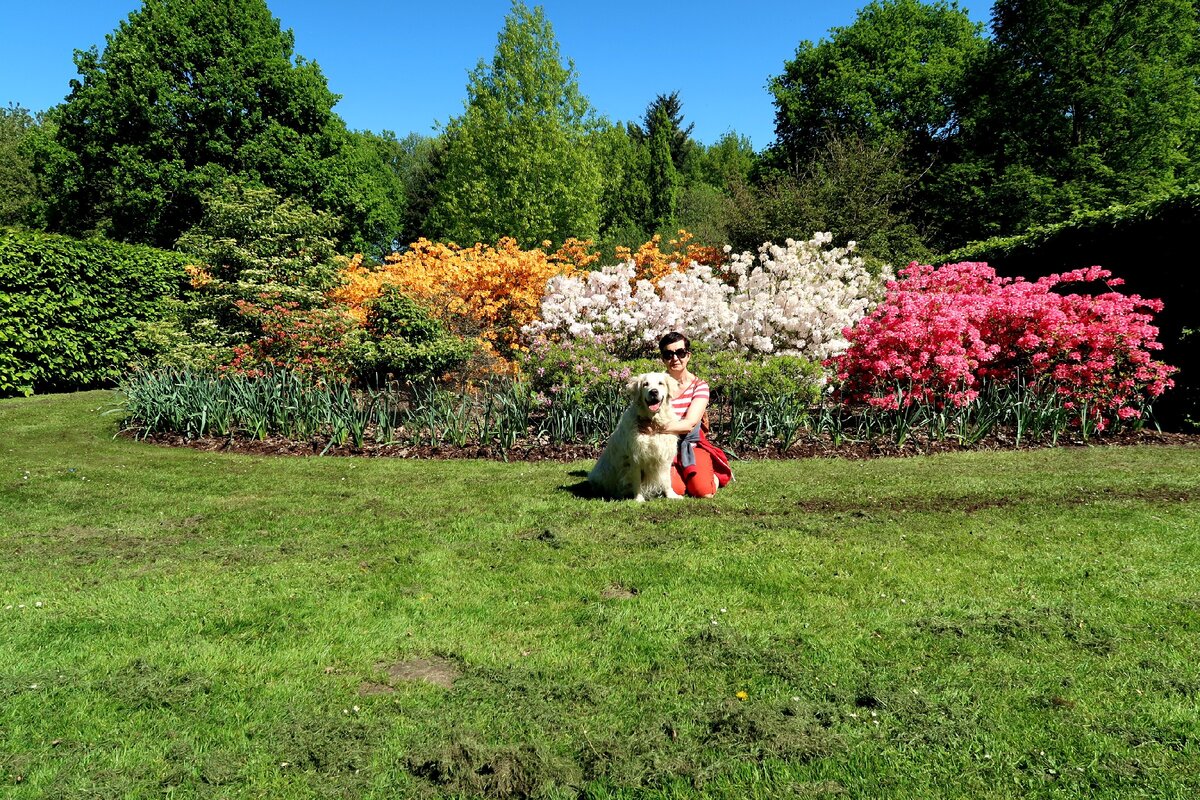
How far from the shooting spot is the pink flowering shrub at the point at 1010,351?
7957mm

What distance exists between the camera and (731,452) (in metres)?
7.57

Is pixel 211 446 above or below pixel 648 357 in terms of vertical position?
below

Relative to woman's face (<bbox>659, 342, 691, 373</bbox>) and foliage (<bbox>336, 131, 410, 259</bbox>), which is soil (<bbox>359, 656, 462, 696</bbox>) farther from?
foliage (<bbox>336, 131, 410, 259</bbox>)

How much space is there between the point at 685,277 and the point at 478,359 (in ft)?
11.2

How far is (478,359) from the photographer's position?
1025cm

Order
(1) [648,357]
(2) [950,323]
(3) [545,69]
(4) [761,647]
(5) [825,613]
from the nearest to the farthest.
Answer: (4) [761,647] < (5) [825,613] < (2) [950,323] < (1) [648,357] < (3) [545,69]

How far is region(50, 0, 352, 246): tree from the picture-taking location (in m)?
20.4

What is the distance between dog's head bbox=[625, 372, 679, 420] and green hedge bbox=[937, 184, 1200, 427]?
287 inches

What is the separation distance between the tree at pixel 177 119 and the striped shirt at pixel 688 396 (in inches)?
733

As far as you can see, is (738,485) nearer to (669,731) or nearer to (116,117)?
(669,731)

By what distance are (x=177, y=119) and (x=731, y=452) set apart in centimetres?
2175

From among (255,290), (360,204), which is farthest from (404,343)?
(360,204)

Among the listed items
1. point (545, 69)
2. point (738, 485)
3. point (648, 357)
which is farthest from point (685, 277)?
point (545, 69)

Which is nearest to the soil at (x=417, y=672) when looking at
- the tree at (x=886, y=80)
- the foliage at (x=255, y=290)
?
the foliage at (x=255, y=290)
